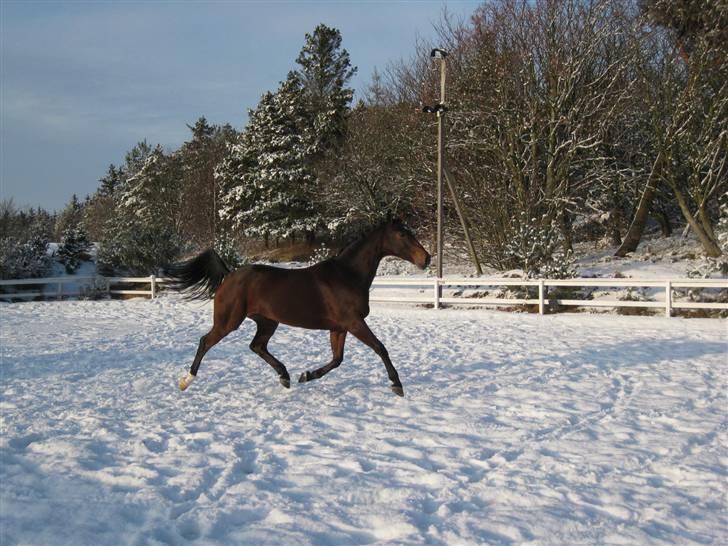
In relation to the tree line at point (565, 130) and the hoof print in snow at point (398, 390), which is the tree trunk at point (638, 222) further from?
the hoof print in snow at point (398, 390)

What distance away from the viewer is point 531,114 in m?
19.8

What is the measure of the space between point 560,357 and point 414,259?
3224 millimetres

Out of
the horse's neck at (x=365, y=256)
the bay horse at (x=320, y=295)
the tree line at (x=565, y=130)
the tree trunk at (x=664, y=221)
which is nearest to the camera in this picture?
the bay horse at (x=320, y=295)

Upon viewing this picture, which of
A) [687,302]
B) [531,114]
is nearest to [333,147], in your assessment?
[531,114]

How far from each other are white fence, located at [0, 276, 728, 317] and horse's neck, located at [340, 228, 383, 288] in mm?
4838

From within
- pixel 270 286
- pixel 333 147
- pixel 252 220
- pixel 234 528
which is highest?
pixel 333 147

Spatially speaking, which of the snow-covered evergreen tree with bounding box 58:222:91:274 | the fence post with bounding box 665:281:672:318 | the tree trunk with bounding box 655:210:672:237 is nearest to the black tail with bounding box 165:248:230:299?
the fence post with bounding box 665:281:672:318

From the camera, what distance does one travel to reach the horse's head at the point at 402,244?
248 inches

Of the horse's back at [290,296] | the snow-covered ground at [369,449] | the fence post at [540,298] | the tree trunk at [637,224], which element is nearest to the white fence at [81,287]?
the fence post at [540,298]

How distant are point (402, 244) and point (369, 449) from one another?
8.65 feet

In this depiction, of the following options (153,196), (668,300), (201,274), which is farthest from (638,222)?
(153,196)

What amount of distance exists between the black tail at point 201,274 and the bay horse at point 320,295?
2.18 feet

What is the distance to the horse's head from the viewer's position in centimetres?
630

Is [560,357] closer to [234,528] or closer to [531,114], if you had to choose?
[234,528]
